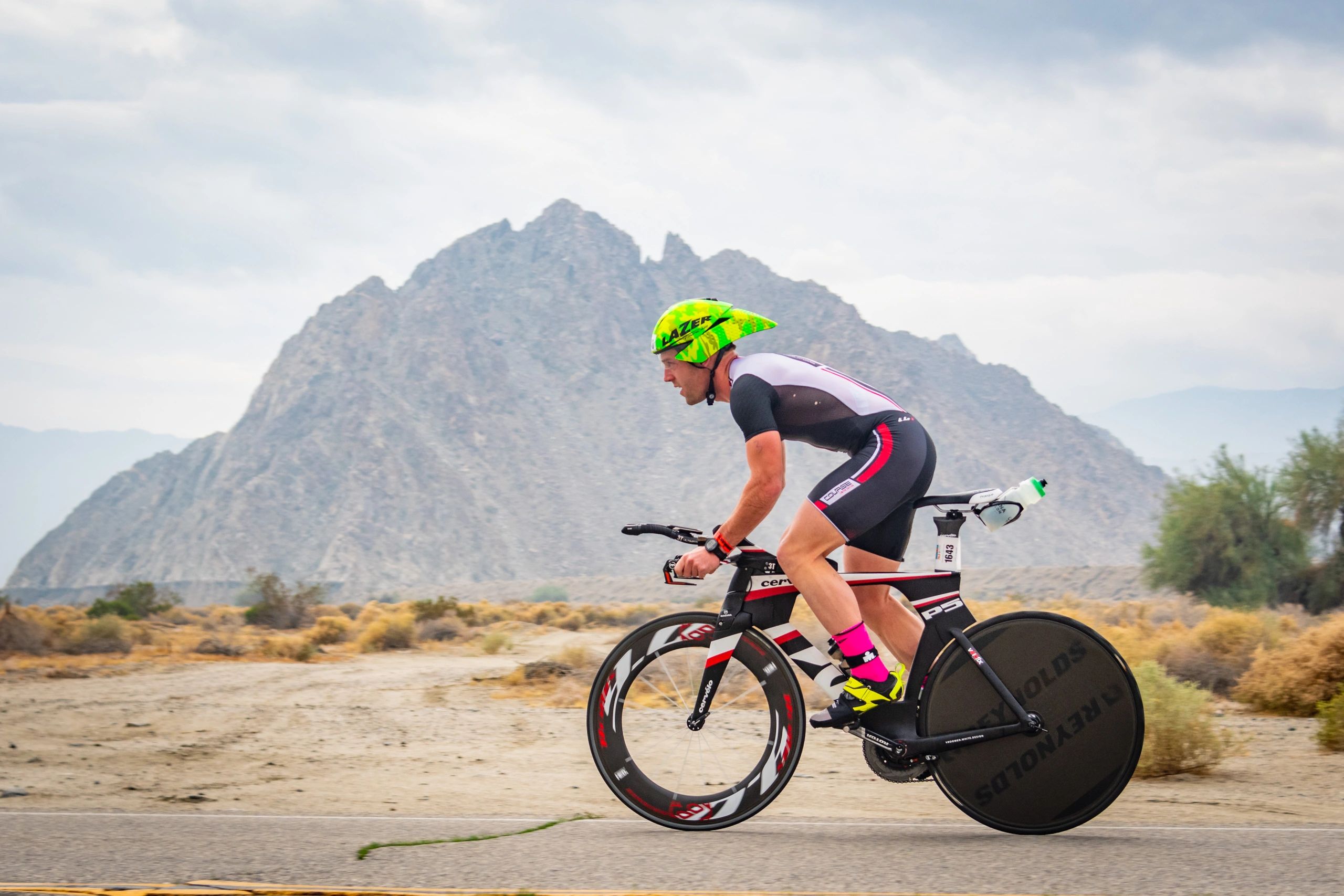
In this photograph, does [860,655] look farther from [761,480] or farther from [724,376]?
[724,376]

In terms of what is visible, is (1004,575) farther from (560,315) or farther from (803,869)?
(560,315)

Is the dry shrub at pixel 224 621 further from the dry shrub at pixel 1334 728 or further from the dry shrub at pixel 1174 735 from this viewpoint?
the dry shrub at pixel 1334 728

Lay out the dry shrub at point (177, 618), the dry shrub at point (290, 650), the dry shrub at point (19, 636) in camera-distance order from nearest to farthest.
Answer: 1. the dry shrub at point (290, 650)
2. the dry shrub at point (19, 636)
3. the dry shrub at point (177, 618)

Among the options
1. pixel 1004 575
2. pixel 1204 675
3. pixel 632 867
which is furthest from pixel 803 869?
pixel 1004 575

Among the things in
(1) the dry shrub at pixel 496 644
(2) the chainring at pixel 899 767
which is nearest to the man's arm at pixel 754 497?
(2) the chainring at pixel 899 767

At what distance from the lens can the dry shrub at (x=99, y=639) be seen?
2414 cm

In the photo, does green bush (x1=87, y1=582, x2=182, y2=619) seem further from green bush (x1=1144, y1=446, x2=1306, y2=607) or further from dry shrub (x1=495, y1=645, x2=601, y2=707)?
green bush (x1=1144, y1=446, x2=1306, y2=607)

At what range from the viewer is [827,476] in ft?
14.7

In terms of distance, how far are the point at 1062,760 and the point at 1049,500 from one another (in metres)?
131

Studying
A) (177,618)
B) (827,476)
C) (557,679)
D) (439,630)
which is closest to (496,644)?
(439,630)

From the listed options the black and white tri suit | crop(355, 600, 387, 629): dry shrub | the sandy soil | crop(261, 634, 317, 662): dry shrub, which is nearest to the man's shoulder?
the black and white tri suit

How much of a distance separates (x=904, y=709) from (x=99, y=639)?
79.3 ft

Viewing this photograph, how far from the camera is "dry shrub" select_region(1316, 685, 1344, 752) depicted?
924 centimetres

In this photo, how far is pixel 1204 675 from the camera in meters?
15.3
